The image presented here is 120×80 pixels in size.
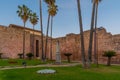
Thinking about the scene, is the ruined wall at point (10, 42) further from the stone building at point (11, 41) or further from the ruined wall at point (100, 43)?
the ruined wall at point (100, 43)

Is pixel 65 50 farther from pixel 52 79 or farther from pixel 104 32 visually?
pixel 52 79

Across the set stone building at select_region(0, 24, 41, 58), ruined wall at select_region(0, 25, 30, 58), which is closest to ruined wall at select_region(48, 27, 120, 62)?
stone building at select_region(0, 24, 41, 58)

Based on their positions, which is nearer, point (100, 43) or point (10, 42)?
point (100, 43)

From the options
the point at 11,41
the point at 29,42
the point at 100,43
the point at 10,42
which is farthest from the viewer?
the point at 29,42

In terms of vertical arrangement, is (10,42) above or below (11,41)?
below

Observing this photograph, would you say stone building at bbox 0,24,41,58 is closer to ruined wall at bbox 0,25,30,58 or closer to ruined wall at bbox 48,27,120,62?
ruined wall at bbox 0,25,30,58

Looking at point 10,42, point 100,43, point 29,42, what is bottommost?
point 100,43

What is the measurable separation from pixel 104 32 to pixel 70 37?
29.3 ft

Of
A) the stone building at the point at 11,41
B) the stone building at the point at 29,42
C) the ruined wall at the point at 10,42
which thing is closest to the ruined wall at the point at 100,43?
the stone building at the point at 29,42

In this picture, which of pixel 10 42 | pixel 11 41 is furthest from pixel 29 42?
pixel 10 42

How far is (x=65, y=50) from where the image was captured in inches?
1738

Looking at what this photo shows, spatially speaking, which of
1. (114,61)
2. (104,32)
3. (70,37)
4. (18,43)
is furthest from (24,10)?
(114,61)

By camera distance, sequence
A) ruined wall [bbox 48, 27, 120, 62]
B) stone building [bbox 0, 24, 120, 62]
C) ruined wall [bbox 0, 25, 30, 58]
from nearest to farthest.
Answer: ruined wall [bbox 48, 27, 120, 62] < stone building [bbox 0, 24, 120, 62] < ruined wall [bbox 0, 25, 30, 58]

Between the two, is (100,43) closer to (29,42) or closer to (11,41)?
(11,41)
